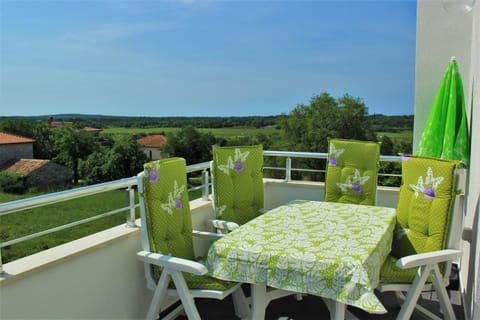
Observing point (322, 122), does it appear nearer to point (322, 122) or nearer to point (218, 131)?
point (322, 122)

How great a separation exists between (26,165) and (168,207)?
28.0m

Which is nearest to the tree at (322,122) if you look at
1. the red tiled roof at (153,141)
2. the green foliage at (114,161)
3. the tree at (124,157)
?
the red tiled roof at (153,141)

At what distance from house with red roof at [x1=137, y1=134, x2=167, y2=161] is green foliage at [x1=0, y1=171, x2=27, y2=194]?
9.36 metres

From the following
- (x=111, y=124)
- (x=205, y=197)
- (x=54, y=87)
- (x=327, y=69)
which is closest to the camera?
(x=205, y=197)

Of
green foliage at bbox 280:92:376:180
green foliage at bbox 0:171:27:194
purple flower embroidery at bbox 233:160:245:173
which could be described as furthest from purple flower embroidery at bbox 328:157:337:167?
green foliage at bbox 0:171:27:194

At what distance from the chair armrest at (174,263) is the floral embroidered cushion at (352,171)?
1501 millimetres

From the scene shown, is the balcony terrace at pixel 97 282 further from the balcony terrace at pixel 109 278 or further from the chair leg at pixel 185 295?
the chair leg at pixel 185 295

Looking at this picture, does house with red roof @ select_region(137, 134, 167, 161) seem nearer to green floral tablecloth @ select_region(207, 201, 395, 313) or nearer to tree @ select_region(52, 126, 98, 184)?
tree @ select_region(52, 126, 98, 184)

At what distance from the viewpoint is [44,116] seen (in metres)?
27.6

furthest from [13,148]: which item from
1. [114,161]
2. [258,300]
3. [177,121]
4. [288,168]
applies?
[258,300]

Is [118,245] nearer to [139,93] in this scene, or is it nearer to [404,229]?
[404,229]

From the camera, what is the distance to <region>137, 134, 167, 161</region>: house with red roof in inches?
772

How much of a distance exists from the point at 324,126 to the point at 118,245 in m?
25.5

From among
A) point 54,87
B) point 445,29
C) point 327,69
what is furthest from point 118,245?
point 54,87
